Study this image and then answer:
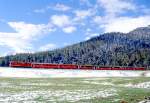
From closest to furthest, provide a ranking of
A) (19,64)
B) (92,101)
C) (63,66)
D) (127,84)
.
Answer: (92,101), (127,84), (19,64), (63,66)

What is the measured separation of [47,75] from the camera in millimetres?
119562

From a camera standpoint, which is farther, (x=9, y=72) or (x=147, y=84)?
(x=9, y=72)

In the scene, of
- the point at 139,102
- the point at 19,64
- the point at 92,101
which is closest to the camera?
the point at 139,102

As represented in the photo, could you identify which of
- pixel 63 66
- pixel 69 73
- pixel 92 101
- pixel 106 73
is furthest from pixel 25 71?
pixel 92 101

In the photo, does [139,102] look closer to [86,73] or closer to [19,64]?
[86,73]

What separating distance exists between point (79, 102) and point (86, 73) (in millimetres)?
96919

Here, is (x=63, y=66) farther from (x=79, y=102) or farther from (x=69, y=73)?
(x=79, y=102)

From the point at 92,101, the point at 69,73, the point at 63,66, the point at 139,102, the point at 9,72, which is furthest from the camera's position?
the point at 63,66

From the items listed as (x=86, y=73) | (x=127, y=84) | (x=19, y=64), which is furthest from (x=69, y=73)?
(x=127, y=84)

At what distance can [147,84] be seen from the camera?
63.6 meters

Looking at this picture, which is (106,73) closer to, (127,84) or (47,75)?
(47,75)

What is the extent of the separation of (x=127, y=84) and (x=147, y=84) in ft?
20.9

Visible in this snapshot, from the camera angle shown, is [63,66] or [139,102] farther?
[63,66]

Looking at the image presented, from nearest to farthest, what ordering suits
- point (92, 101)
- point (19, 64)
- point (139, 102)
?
point (139, 102)
point (92, 101)
point (19, 64)
